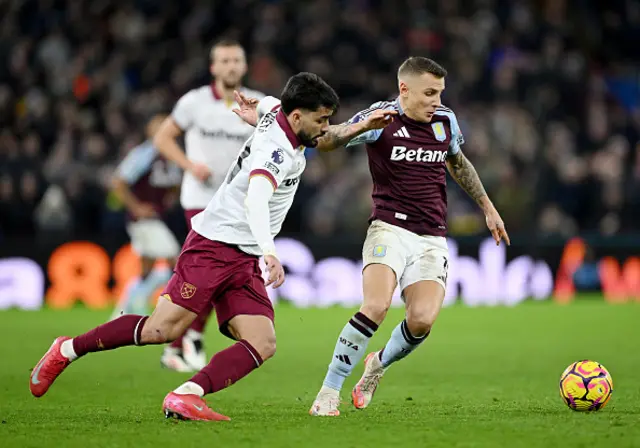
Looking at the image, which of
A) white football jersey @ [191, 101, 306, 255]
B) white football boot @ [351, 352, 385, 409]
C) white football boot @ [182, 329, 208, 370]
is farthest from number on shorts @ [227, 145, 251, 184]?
white football boot @ [182, 329, 208, 370]

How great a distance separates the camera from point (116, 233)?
1633cm

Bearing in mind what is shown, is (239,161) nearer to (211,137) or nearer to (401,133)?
(401,133)

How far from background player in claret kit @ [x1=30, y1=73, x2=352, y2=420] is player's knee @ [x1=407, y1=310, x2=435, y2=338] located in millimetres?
924

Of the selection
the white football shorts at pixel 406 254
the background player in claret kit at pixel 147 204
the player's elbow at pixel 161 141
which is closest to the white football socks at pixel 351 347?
the white football shorts at pixel 406 254

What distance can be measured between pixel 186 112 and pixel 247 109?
2.51 metres

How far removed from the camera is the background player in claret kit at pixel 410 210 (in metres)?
7.05

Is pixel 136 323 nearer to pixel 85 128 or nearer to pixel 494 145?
pixel 85 128

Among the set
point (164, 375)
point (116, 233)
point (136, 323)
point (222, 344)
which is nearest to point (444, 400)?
point (136, 323)

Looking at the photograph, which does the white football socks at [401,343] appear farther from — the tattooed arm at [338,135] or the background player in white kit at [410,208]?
the tattooed arm at [338,135]

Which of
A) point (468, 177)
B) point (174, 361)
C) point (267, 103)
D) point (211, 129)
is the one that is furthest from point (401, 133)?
point (174, 361)

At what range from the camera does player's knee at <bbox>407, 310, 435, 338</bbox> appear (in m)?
6.97

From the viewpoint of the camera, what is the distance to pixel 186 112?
30.8 feet

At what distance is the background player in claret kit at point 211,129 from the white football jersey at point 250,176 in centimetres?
251

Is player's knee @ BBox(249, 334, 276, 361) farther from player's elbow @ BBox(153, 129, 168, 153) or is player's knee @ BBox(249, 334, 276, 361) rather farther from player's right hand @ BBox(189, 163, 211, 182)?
player's elbow @ BBox(153, 129, 168, 153)
